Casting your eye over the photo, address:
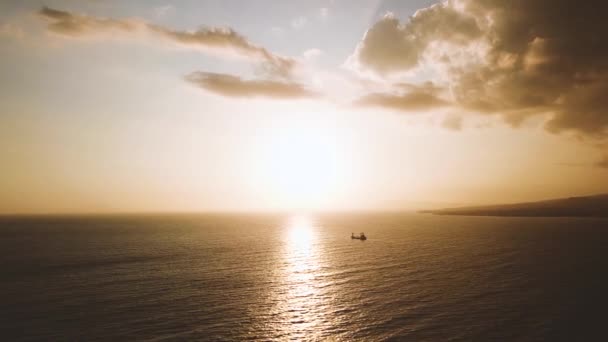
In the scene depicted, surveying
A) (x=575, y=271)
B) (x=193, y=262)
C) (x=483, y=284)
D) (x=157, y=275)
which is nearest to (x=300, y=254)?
(x=193, y=262)

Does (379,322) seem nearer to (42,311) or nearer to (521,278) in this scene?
(521,278)

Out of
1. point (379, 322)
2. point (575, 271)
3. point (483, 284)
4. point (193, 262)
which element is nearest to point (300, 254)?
point (193, 262)

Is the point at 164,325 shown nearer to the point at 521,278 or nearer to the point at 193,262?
the point at 193,262

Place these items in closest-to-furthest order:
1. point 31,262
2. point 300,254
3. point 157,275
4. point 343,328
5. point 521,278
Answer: point 343,328 → point 521,278 → point 157,275 → point 31,262 → point 300,254

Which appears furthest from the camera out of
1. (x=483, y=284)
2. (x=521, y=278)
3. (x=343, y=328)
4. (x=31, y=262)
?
(x=31, y=262)

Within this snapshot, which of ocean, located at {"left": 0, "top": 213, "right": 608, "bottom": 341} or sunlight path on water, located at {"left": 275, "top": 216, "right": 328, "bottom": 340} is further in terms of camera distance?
sunlight path on water, located at {"left": 275, "top": 216, "right": 328, "bottom": 340}

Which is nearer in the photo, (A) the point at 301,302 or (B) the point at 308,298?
(A) the point at 301,302

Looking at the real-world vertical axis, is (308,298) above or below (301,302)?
below

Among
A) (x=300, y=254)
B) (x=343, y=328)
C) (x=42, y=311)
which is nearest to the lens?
(x=343, y=328)

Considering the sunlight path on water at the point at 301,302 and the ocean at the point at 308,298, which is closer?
the ocean at the point at 308,298

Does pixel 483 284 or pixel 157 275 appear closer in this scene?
pixel 483 284
